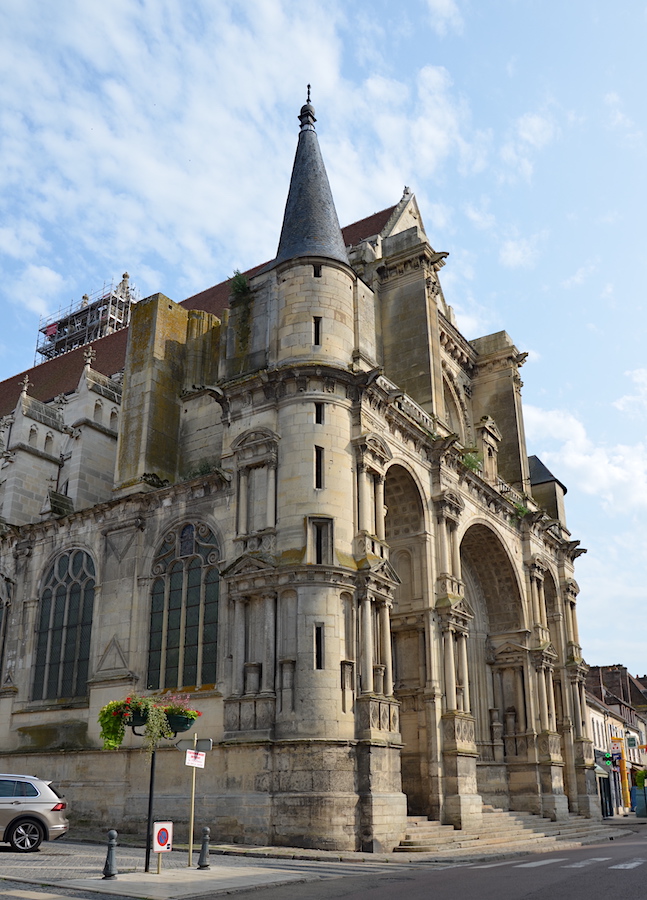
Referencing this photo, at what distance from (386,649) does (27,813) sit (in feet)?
29.4

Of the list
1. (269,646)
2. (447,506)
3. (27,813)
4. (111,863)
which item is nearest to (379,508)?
(447,506)

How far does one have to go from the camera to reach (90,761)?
897 inches

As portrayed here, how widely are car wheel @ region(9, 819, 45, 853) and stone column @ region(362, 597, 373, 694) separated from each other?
7582 millimetres

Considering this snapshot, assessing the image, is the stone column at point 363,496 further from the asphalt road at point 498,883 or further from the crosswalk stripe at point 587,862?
the crosswalk stripe at point 587,862

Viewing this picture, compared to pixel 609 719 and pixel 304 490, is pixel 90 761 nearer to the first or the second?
pixel 304 490

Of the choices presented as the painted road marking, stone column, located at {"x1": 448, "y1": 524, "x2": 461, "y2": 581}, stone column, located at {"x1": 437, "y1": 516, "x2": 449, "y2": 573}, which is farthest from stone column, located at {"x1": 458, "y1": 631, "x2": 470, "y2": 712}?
the painted road marking

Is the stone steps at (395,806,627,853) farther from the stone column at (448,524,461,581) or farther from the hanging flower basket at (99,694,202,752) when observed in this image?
the stone column at (448,524,461,581)

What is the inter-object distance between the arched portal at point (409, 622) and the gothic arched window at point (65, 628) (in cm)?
902

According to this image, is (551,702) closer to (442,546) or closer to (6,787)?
(442,546)

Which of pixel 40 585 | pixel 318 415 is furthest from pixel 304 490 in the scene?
pixel 40 585

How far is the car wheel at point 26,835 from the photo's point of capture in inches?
617

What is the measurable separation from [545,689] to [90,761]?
54.7ft

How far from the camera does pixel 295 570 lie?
2014cm

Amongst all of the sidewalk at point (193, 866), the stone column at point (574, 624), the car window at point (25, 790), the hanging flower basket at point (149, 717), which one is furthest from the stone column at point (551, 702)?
the car window at point (25, 790)
